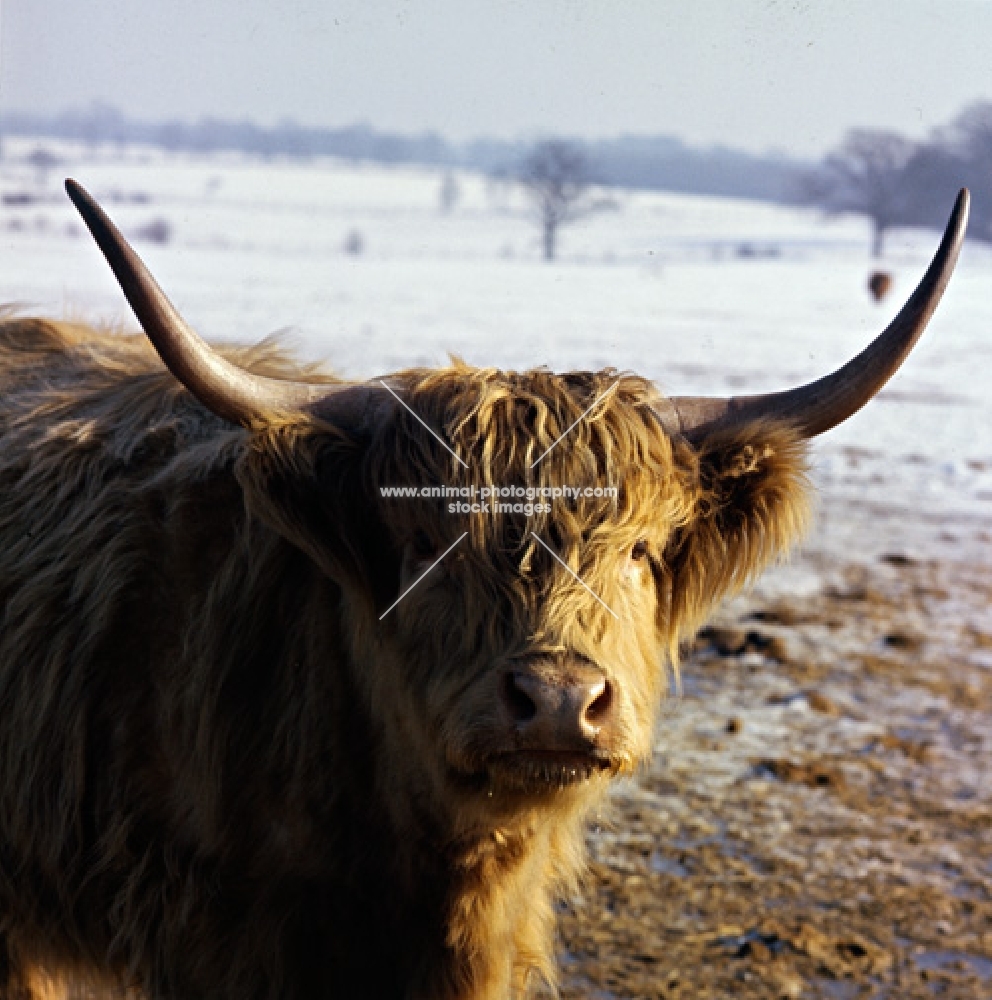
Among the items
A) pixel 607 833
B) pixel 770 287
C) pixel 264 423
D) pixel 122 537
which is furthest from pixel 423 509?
pixel 770 287

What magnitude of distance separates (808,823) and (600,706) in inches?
90.9

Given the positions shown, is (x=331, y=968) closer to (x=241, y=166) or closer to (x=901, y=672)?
(x=901, y=672)

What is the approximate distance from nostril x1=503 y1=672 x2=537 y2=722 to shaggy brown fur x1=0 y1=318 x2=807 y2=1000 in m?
0.04

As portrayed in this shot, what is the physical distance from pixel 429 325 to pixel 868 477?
362 inches

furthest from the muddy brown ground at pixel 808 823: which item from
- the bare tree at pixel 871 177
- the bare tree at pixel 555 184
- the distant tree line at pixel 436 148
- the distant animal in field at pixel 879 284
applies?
the distant animal in field at pixel 879 284

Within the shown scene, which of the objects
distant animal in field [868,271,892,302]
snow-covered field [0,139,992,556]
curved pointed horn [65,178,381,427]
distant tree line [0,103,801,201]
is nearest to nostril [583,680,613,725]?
curved pointed horn [65,178,381,427]

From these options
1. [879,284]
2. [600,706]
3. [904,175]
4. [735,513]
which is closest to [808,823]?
[735,513]

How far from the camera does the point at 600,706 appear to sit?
6.77 feet

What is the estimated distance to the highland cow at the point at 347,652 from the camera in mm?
2217

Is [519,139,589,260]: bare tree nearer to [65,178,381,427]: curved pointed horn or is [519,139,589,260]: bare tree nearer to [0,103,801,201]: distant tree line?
[0,103,801,201]: distant tree line

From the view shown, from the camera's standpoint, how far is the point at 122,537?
8.93 ft

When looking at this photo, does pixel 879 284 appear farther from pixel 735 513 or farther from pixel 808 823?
pixel 735 513

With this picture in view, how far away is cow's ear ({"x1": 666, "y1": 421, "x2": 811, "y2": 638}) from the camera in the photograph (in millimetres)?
2523

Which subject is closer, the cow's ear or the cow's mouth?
the cow's mouth
